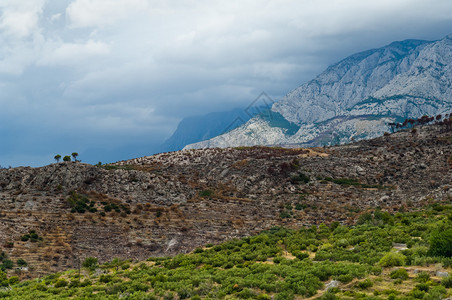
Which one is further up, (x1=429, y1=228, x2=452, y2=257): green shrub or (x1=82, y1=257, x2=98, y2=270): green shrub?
(x1=82, y1=257, x2=98, y2=270): green shrub

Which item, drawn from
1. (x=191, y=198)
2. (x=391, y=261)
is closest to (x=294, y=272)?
(x=391, y=261)

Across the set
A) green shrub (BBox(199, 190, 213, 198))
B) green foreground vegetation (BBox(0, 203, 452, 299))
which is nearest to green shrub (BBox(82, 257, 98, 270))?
green foreground vegetation (BBox(0, 203, 452, 299))

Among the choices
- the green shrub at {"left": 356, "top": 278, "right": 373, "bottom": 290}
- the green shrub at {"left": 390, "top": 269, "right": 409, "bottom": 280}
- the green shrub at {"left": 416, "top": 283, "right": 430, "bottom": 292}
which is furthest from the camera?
the green shrub at {"left": 390, "top": 269, "right": 409, "bottom": 280}

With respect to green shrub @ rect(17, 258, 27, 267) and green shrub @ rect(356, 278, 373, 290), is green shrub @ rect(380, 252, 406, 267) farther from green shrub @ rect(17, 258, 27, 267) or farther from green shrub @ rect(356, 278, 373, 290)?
green shrub @ rect(17, 258, 27, 267)

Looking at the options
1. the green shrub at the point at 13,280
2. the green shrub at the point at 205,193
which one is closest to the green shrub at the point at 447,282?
the green shrub at the point at 13,280

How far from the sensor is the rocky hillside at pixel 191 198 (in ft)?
158

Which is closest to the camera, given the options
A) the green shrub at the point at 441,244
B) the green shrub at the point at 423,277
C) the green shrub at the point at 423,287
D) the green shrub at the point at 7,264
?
the green shrub at the point at 423,287

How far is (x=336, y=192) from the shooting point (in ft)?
246

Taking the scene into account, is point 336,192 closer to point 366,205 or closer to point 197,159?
point 366,205

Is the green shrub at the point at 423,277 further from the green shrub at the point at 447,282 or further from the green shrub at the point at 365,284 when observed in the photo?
the green shrub at the point at 365,284

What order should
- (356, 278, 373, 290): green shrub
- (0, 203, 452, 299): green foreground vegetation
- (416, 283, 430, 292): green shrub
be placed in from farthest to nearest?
(0, 203, 452, 299): green foreground vegetation < (356, 278, 373, 290): green shrub < (416, 283, 430, 292): green shrub

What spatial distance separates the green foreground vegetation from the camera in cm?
2216

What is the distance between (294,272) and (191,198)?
43.9 m

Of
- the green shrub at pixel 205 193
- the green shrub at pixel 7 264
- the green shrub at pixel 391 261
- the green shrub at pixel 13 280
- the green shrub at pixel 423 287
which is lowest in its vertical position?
the green shrub at pixel 391 261
